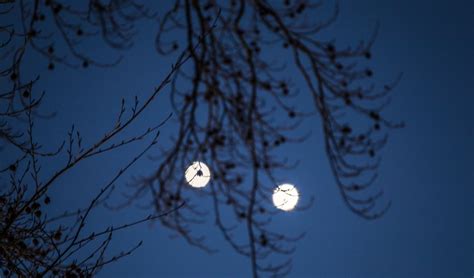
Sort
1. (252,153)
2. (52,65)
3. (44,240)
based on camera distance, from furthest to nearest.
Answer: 1. (52,65)
2. (252,153)
3. (44,240)

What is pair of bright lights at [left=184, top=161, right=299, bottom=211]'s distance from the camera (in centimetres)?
334

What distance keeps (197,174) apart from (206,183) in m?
0.30

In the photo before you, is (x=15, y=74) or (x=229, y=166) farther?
(x=229, y=166)

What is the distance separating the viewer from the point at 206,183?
358 centimetres

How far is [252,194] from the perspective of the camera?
298 centimetres

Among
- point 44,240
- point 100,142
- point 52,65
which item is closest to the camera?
point 100,142

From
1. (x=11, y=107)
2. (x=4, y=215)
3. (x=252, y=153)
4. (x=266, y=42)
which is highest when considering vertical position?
(x=266, y=42)

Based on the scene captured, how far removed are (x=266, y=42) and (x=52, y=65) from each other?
1931 mm

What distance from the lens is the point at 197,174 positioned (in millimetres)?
3305

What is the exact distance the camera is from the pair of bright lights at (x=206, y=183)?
3.34m

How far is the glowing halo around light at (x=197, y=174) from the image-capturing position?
3.32 metres

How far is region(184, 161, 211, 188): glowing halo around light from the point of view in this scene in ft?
10.9

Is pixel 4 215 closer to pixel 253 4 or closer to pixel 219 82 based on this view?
pixel 219 82

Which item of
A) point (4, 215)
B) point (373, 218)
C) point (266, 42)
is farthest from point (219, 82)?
point (4, 215)
